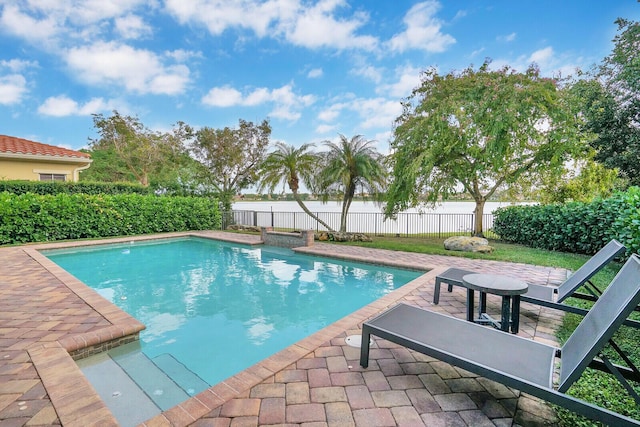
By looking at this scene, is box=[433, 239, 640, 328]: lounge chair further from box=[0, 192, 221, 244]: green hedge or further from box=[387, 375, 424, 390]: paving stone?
box=[0, 192, 221, 244]: green hedge

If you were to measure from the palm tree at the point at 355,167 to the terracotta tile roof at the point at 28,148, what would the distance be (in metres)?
12.5

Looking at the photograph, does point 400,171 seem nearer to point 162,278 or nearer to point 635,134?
point 635,134

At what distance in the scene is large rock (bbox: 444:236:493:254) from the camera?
8.70 metres

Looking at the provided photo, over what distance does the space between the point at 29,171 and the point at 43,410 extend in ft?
54.1

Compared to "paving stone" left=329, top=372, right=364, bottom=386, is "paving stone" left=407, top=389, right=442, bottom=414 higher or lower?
higher

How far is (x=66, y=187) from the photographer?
42.3ft

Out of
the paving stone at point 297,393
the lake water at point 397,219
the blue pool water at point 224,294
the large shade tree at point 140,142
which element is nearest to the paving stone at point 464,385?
the paving stone at point 297,393

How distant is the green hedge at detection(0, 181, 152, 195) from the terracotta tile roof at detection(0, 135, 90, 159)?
2255mm

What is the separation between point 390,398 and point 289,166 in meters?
11.6

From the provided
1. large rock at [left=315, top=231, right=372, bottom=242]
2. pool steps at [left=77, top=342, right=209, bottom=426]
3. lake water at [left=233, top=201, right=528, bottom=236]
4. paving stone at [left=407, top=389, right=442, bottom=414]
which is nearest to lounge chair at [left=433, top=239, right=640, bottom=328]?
paving stone at [left=407, top=389, right=442, bottom=414]

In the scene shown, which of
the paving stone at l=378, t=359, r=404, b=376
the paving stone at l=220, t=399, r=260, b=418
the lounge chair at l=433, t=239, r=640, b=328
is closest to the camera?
the paving stone at l=220, t=399, r=260, b=418

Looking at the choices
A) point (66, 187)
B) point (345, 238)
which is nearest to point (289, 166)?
point (345, 238)

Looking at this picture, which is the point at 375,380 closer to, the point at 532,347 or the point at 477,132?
the point at 532,347

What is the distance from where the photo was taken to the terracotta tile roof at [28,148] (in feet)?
43.7
